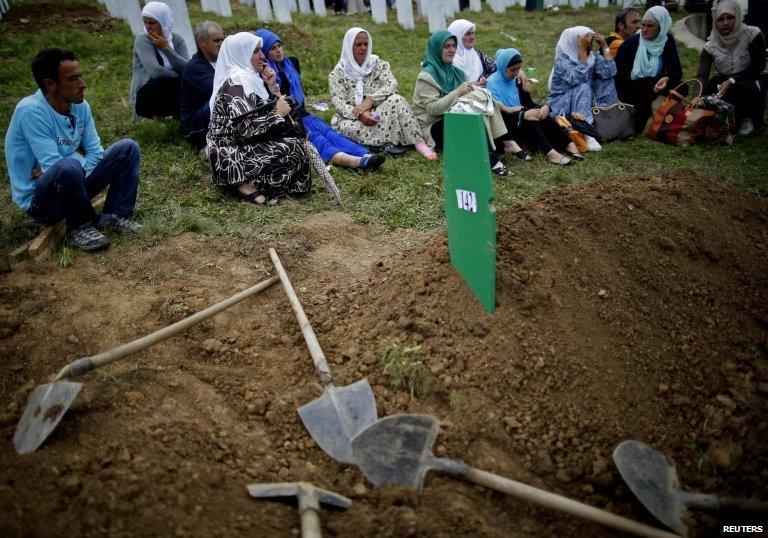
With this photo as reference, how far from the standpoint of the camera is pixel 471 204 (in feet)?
7.75

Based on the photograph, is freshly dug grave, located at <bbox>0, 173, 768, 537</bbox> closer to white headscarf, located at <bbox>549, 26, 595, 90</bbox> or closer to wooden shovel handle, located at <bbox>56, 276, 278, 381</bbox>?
wooden shovel handle, located at <bbox>56, 276, 278, 381</bbox>

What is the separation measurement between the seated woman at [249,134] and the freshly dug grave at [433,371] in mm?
1239

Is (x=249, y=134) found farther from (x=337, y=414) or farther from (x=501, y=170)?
(x=337, y=414)

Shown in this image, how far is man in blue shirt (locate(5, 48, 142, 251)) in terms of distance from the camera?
343 cm

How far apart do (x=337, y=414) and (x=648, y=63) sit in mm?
6260

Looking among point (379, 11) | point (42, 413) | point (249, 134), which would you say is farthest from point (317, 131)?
point (379, 11)

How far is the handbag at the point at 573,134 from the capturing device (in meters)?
5.82

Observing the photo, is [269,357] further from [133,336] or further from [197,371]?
[133,336]

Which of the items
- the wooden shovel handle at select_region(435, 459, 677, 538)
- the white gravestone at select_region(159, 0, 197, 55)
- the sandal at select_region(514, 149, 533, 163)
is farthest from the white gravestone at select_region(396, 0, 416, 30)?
the wooden shovel handle at select_region(435, 459, 677, 538)

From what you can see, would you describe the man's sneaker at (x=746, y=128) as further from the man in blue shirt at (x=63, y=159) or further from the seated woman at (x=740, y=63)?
the man in blue shirt at (x=63, y=159)

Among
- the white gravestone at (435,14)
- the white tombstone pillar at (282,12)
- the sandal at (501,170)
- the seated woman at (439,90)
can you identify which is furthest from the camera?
the white gravestone at (435,14)

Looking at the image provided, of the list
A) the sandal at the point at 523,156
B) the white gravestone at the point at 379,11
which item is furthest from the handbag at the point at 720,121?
→ the white gravestone at the point at 379,11

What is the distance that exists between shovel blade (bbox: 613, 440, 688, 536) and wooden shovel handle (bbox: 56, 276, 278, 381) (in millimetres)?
2164

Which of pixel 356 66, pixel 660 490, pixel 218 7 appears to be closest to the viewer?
pixel 660 490
